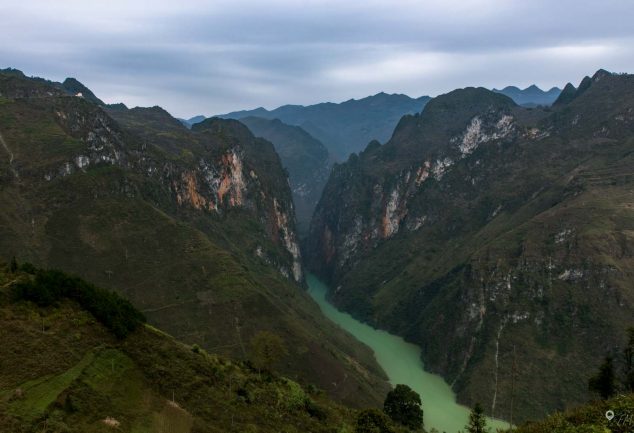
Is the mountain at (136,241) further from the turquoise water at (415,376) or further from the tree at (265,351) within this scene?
the tree at (265,351)

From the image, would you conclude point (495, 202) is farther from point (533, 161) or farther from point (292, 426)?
point (292, 426)

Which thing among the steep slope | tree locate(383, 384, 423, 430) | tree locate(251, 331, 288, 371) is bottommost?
tree locate(383, 384, 423, 430)

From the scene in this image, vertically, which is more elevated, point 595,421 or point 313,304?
point 595,421

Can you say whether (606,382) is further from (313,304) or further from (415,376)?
(313,304)

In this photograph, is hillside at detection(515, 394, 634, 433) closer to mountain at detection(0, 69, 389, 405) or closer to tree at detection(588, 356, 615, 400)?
tree at detection(588, 356, 615, 400)

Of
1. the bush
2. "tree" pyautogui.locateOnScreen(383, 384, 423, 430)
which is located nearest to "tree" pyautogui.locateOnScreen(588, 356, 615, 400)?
"tree" pyautogui.locateOnScreen(383, 384, 423, 430)

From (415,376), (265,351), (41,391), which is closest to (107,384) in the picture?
(41,391)
